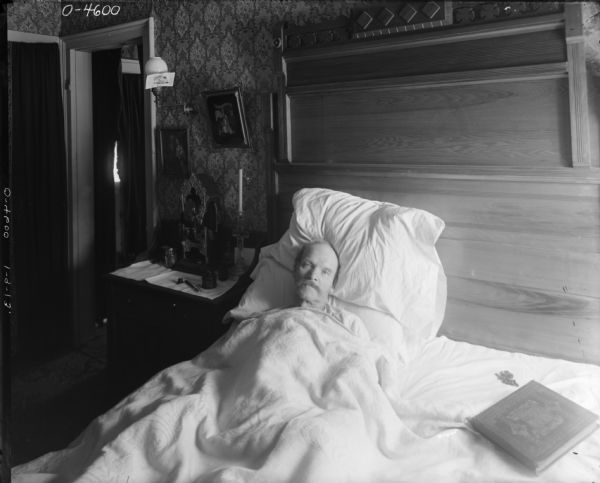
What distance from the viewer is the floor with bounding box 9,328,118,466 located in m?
0.89

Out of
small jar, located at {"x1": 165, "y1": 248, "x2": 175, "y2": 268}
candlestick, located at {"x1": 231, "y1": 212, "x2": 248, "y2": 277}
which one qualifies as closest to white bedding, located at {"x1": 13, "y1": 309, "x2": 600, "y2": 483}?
candlestick, located at {"x1": 231, "y1": 212, "x2": 248, "y2": 277}

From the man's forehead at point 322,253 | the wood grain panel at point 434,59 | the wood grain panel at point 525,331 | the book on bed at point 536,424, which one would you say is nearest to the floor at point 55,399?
the man's forehead at point 322,253

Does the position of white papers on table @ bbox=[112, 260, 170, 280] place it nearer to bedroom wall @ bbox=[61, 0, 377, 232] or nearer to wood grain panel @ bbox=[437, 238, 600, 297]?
bedroom wall @ bbox=[61, 0, 377, 232]

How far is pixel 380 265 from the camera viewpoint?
37.2 inches

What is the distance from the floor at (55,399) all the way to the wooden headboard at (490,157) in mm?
813

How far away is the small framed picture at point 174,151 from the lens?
1572 mm

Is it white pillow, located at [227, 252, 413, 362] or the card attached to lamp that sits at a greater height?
the card attached to lamp

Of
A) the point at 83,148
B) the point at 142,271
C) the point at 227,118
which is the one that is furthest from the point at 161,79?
the point at 142,271

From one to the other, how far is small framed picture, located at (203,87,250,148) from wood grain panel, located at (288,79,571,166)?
0.67 feet

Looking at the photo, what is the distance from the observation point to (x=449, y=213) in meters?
1.01

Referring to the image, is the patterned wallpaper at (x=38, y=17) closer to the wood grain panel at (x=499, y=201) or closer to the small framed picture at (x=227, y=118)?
the small framed picture at (x=227, y=118)

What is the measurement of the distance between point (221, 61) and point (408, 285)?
0.96m

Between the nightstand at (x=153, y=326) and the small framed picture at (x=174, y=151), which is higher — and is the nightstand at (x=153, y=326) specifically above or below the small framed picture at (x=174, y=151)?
below

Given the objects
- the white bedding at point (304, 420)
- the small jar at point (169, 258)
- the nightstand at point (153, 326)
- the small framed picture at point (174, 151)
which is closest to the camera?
the white bedding at point (304, 420)
